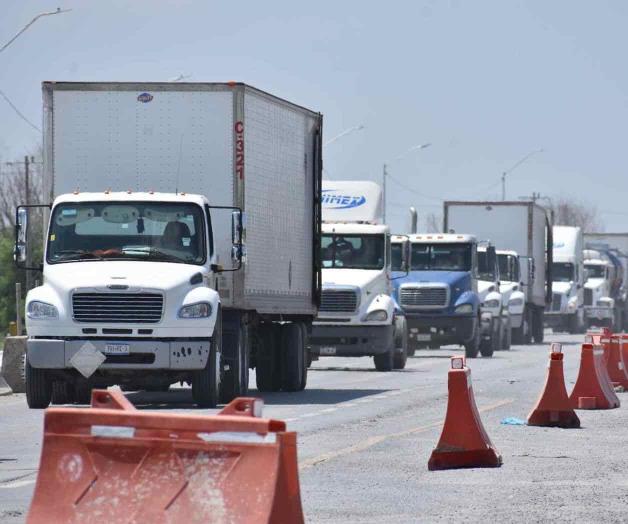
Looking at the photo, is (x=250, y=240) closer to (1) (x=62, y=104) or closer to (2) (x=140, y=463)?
(1) (x=62, y=104)

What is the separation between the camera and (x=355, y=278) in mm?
33594

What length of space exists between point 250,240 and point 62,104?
2852 mm

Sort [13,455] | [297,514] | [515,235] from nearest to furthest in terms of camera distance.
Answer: [297,514], [13,455], [515,235]

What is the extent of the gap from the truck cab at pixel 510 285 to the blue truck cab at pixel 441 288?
7231 mm

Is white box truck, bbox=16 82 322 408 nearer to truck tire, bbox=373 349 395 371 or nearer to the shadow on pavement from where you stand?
the shadow on pavement

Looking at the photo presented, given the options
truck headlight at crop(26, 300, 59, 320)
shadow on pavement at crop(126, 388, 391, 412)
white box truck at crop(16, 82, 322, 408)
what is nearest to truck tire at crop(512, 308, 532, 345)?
shadow on pavement at crop(126, 388, 391, 412)

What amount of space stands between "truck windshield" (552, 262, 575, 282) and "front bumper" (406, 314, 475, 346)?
72.7 ft

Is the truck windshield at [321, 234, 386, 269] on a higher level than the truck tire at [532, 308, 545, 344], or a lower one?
higher

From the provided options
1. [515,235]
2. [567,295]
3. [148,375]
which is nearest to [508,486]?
[148,375]

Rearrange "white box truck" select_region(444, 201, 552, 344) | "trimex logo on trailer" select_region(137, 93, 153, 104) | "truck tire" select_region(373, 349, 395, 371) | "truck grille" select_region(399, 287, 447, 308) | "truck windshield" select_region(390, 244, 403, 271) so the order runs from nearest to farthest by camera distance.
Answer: "trimex logo on trailer" select_region(137, 93, 153, 104)
"truck tire" select_region(373, 349, 395, 371)
"truck windshield" select_region(390, 244, 403, 271)
"truck grille" select_region(399, 287, 447, 308)
"white box truck" select_region(444, 201, 552, 344)

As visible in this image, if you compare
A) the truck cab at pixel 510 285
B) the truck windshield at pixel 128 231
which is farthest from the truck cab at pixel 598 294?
the truck windshield at pixel 128 231

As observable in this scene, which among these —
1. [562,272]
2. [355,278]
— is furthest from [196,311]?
[562,272]

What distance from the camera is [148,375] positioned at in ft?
68.8

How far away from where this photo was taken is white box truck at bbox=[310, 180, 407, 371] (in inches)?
1309
